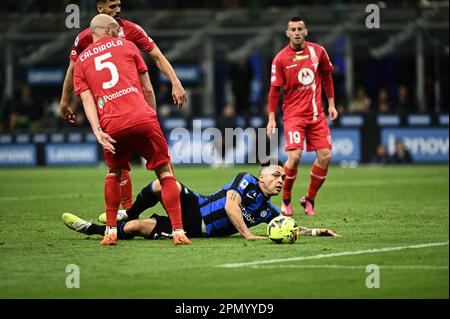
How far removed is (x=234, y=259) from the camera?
9.52 metres

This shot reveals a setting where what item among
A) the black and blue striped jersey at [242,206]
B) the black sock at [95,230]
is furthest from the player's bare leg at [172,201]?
the black sock at [95,230]

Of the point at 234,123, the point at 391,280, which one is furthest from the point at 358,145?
the point at 391,280

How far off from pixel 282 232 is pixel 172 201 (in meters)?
1.14

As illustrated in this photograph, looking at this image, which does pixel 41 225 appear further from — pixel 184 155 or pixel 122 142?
pixel 184 155

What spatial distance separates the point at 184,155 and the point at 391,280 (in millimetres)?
21718

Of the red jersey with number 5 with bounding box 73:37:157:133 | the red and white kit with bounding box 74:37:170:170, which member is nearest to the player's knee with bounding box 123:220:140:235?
the red and white kit with bounding box 74:37:170:170

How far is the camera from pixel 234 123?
2973 cm

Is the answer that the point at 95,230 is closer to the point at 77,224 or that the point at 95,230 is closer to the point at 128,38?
the point at 77,224

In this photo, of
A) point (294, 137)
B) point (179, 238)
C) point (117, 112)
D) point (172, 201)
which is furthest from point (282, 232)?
point (294, 137)

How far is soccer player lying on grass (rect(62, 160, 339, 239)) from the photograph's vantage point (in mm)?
11000

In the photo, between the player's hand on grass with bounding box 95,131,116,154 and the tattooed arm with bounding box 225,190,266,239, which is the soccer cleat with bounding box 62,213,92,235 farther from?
the tattooed arm with bounding box 225,190,266,239

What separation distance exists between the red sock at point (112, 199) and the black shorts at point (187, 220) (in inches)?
22.8

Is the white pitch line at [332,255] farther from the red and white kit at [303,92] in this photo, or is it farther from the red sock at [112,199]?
the red and white kit at [303,92]

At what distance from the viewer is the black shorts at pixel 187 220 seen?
36.8 ft
